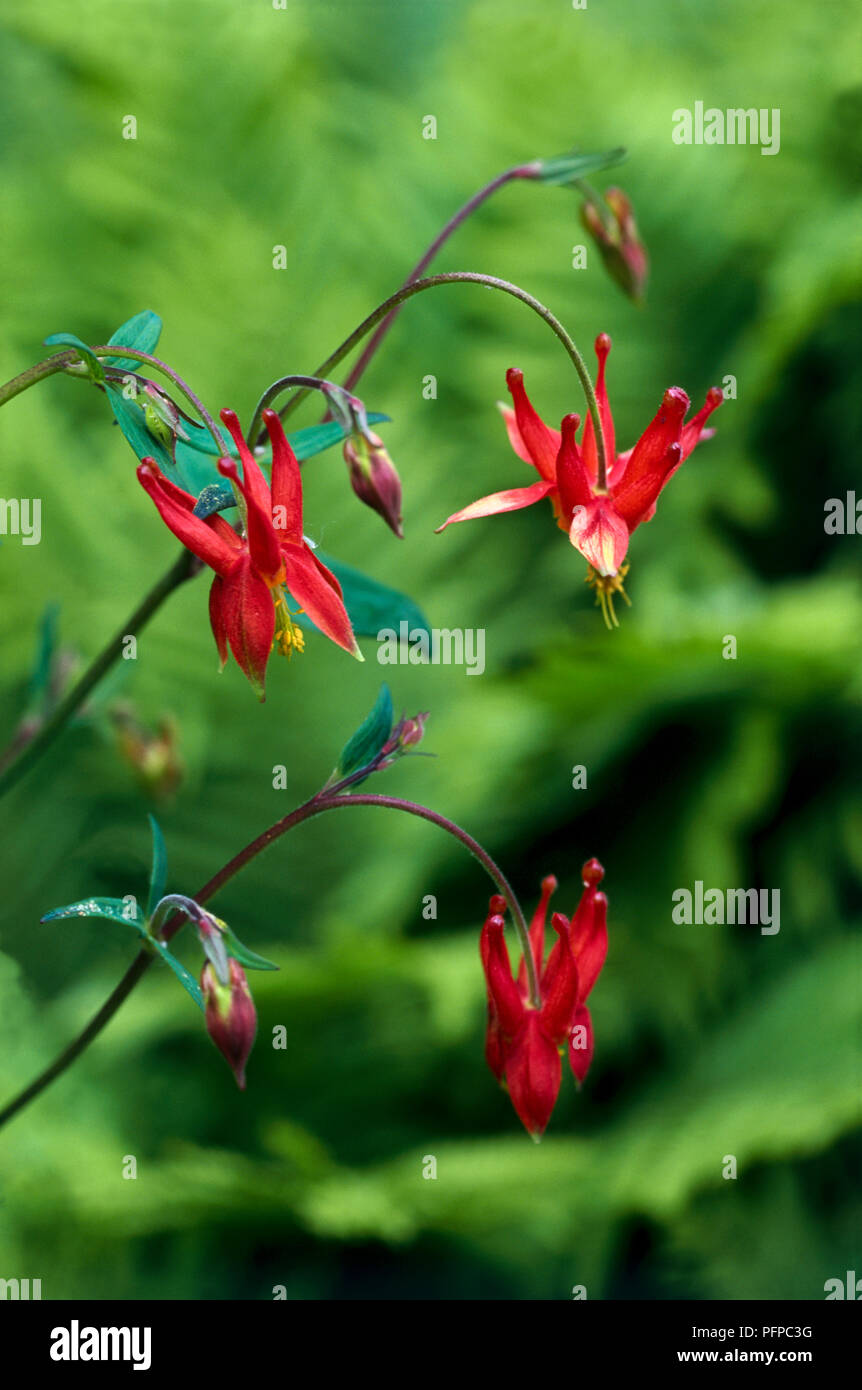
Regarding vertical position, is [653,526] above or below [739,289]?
below

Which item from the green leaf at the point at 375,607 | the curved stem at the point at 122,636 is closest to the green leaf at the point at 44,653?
the curved stem at the point at 122,636

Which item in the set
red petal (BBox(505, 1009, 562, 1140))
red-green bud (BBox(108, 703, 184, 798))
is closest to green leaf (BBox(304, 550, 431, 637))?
red petal (BBox(505, 1009, 562, 1140))

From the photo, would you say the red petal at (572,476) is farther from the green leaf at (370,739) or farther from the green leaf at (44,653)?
the green leaf at (44,653)

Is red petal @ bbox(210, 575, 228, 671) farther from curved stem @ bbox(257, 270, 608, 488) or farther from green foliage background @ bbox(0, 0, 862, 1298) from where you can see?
green foliage background @ bbox(0, 0, 862, 1298)

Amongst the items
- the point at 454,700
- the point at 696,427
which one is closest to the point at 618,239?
the point at 696,427
